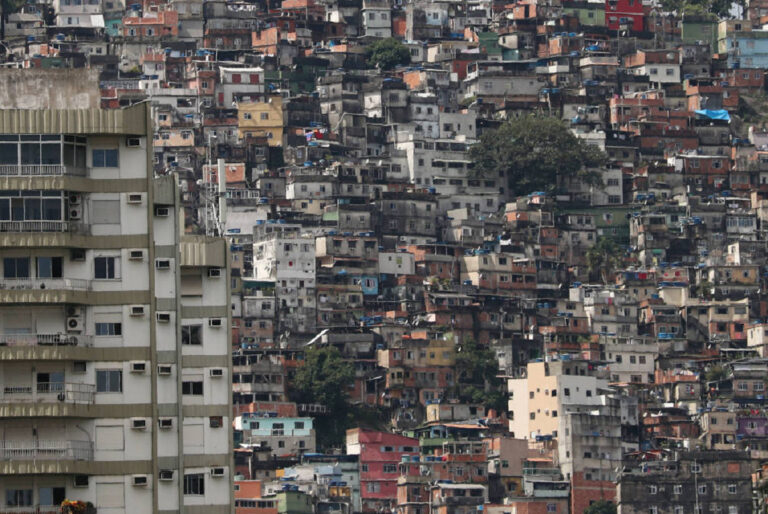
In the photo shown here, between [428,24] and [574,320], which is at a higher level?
[428,24]

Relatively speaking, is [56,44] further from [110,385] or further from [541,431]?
[110,385]

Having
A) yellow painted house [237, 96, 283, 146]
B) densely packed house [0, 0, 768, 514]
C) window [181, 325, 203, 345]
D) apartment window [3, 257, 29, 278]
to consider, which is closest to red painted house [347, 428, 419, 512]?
densely packed house [0, 0, 768, 514]

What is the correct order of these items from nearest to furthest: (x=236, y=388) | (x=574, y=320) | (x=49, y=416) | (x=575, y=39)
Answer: (x=49, y=416) < (x=236, y=388) < (x=574, y=320) < (x=575, y=39)

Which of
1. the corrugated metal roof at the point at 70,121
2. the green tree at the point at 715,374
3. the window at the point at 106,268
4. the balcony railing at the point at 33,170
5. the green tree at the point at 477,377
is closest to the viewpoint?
the balcony railing at the point at 33,170

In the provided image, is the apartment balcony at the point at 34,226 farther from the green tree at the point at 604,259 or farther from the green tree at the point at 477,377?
the green tree at the point at 604,259

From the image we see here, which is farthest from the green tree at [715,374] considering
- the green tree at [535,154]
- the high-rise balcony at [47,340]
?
the high-rise balcony at [47,340]

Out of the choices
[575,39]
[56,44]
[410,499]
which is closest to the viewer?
[410,499]

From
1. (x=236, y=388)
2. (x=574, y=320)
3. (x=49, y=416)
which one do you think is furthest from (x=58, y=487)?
(x=574, y=320)
